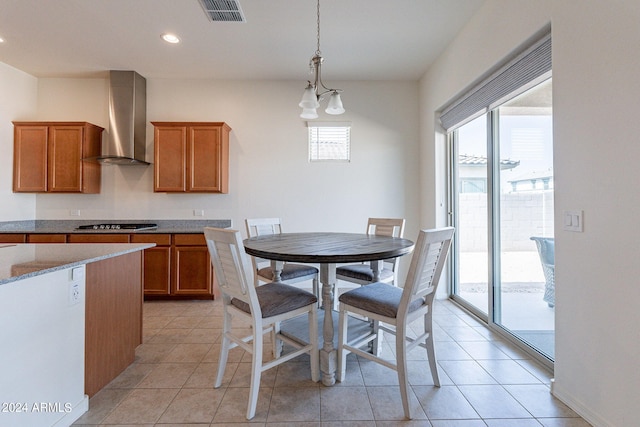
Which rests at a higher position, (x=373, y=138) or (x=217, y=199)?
(x=373, y=138)

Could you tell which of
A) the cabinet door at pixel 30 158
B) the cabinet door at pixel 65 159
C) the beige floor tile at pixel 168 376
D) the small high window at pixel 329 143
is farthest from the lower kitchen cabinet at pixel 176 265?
the small high window at pixel 329 143

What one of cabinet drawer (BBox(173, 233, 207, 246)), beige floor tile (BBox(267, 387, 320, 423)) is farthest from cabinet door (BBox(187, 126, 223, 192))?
beige floor tile (BBox(267, 387, 320, 423))

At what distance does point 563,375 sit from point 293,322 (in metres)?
1.79

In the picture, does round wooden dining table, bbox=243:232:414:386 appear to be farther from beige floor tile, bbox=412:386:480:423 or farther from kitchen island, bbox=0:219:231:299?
kitchen island, bbox=0:219:231:299

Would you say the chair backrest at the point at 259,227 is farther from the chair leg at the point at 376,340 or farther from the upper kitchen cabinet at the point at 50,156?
the upper kitchen cabinet at the point at 50,156

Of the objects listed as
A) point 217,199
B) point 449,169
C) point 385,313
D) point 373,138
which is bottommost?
point 385,313

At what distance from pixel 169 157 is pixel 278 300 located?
2.75m

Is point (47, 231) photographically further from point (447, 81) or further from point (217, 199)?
point (447, 81)

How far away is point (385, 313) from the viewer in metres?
1.59

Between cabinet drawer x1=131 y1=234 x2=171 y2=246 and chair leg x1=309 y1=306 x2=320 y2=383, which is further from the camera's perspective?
Result: cabinet drawer x1=131 y1=234 x2=171 y2=246

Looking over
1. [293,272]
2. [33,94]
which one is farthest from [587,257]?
[33,94]

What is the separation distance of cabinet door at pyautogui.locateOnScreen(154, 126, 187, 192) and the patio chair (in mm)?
3740

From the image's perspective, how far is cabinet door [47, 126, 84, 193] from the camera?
3494 mm

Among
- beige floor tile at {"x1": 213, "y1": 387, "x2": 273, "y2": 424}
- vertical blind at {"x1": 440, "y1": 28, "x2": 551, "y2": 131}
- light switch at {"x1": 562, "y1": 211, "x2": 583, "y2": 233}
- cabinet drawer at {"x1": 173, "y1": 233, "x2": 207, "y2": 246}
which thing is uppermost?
vertical blind at {"x1": 440, "y1": 28, "x2": 551, "y2": 131}
